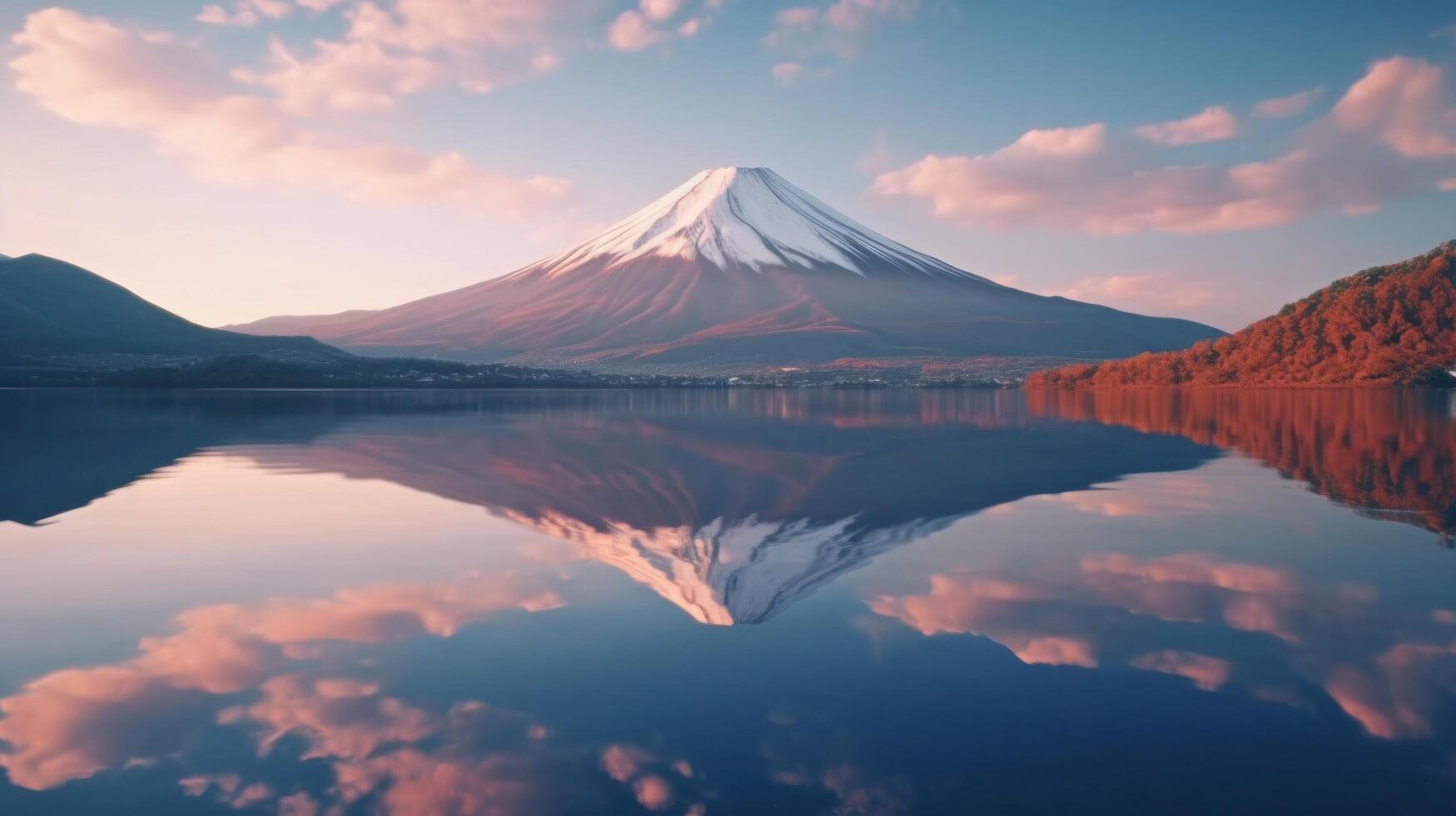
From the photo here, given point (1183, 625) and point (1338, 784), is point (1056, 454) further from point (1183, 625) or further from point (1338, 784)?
point (1338, 784)

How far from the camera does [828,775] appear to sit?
2.96 metres

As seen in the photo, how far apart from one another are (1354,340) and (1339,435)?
34.0 m

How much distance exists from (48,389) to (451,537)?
162 feet

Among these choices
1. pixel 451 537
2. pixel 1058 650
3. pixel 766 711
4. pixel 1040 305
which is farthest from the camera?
pixel 1040 305

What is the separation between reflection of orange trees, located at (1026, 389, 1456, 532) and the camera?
8.68 meters

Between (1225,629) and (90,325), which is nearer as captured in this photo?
(1225,629)

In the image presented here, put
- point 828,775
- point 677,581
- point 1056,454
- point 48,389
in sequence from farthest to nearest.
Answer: point 48,389 → point 1056,454 → point 677,581 → point 828,775

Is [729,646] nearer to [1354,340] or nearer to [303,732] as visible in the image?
[303,732]

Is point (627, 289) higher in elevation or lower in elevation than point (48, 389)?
higher

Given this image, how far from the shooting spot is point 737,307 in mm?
135375

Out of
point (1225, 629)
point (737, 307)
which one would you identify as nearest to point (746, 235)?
point (737, 307)

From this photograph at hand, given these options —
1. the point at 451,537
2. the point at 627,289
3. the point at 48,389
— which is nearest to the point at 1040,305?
the point at 627,289

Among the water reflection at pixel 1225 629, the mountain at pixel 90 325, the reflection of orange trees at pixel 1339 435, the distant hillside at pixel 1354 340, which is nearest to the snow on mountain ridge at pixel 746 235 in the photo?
the mountain at pixel 90 325

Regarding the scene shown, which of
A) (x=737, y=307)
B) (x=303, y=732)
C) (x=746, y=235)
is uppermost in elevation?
(x=746, y=235)
